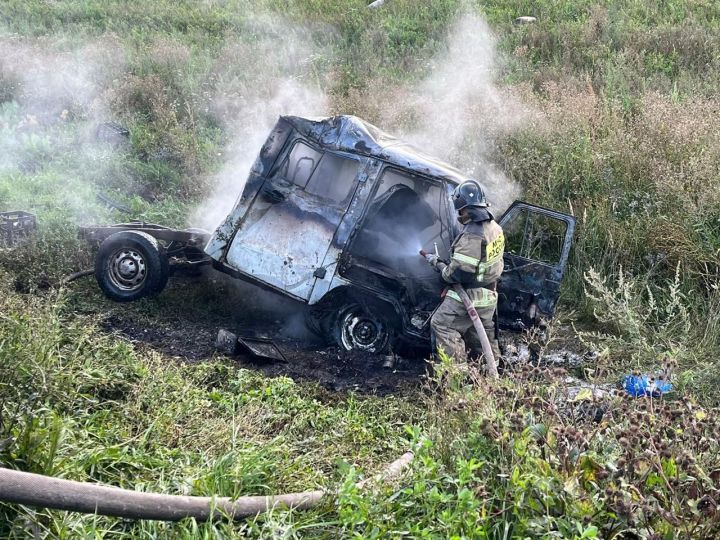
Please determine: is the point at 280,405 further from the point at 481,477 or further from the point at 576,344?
the point at 576,344

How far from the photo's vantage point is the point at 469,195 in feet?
19.8

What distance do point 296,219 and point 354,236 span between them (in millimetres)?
602

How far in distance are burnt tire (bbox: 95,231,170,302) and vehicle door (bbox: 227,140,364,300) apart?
852 millimetres

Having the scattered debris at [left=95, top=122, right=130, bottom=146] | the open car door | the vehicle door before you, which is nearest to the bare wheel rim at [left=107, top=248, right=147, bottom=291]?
the vehicle door

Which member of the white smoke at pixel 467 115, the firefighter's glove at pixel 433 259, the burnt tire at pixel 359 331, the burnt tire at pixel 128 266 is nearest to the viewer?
the firefighter's glove at pixel 433 259

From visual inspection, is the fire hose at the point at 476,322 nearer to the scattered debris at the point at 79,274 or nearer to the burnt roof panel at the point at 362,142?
the burnt roof panel at the point at 362,142

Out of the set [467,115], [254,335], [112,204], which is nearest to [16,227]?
[112,204]

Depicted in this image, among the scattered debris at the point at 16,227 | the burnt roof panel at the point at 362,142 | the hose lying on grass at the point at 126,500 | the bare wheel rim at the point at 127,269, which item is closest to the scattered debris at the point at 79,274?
the bare wheel rim at the point at 127,269

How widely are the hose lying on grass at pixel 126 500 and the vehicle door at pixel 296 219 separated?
3.14 metres

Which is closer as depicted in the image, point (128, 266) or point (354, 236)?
point (354, 236)

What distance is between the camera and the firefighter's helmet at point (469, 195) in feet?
19.8

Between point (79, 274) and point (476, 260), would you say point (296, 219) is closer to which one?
point (476, 260)

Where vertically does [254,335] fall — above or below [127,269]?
below

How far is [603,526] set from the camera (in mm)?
3207
